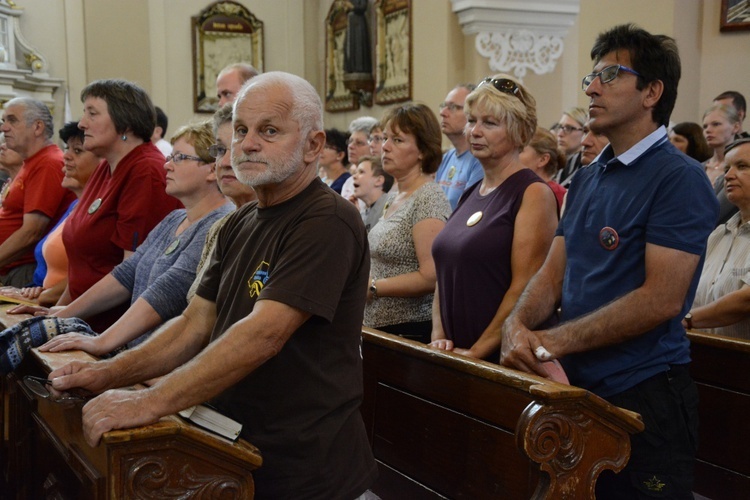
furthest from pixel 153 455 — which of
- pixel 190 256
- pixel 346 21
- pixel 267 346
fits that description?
pixel 346 21

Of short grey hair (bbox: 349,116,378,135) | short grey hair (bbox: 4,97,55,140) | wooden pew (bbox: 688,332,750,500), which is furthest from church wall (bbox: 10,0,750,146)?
wooden pew (bbox: 688,332,750,500)

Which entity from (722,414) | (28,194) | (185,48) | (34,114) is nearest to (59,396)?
(722,414)

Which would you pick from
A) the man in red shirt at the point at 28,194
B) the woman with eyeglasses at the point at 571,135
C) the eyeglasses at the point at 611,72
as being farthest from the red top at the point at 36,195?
the eyeglasses at the point at 611,72

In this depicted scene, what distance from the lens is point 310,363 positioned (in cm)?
196

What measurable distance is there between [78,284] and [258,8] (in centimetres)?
936

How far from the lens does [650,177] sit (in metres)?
2.33

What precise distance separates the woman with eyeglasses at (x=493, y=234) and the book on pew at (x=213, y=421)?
3.42 ft

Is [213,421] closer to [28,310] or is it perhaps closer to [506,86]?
[506,86]

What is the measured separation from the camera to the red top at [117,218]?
140 inches

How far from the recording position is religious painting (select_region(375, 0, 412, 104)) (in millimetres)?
9398

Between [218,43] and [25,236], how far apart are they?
7.89 metres

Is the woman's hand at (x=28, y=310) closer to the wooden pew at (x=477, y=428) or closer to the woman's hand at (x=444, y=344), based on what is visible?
the wooden pew at (x=477, y=428)

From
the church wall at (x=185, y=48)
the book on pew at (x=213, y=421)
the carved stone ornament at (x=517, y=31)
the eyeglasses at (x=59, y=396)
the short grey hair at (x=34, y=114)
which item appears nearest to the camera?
the book on pew at (x=213, y=421)

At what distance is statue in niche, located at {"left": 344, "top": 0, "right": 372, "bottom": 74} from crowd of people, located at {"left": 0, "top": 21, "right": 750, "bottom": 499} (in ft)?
22.0
